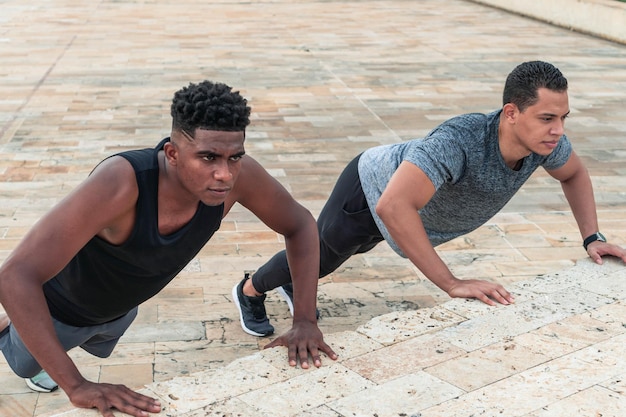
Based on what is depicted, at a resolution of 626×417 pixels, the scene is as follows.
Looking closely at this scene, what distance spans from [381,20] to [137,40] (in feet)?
16.3

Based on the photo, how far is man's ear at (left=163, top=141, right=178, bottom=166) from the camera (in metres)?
3.01

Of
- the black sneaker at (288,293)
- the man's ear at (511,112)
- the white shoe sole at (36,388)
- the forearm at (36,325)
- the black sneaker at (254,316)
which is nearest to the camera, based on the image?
the forearm at (36,325)

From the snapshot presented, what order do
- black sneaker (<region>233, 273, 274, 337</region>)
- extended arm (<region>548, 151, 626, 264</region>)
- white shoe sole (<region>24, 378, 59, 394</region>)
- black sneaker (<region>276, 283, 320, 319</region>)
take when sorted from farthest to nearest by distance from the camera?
black sneaker (<region>276, 283, 320, 319</region>), black sneaker (<region>233, 273, 274, 337</region>), extended arm (<region>548, 151, 626, 264</region>), white shoe sole (<region>24, 378, 59, 394</region>)

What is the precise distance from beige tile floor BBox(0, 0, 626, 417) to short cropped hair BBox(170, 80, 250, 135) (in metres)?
0.82

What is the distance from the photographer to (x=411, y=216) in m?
3.57

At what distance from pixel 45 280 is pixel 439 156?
1607mm

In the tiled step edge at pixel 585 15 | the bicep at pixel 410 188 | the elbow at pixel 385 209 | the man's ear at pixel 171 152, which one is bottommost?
the tiled step edge at pixel 585 15

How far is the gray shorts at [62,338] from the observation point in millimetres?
3340

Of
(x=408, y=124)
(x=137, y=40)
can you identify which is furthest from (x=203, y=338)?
(x=137, y=40)

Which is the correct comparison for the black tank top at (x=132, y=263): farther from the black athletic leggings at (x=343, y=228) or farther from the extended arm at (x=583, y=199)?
the extended arm at (x=583, y=199)

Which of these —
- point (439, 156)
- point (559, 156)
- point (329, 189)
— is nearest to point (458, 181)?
point (439, 156)

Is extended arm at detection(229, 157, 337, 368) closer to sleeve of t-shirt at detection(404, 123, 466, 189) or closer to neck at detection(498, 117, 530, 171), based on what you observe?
sleeve of t-shirt at detection(404, 123, 466, 189)

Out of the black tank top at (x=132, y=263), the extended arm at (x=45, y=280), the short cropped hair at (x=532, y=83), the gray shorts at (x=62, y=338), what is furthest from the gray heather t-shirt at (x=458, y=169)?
the extended arm at (x=45, y=280)

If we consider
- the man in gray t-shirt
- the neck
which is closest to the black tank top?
the man in gray t-shirt
